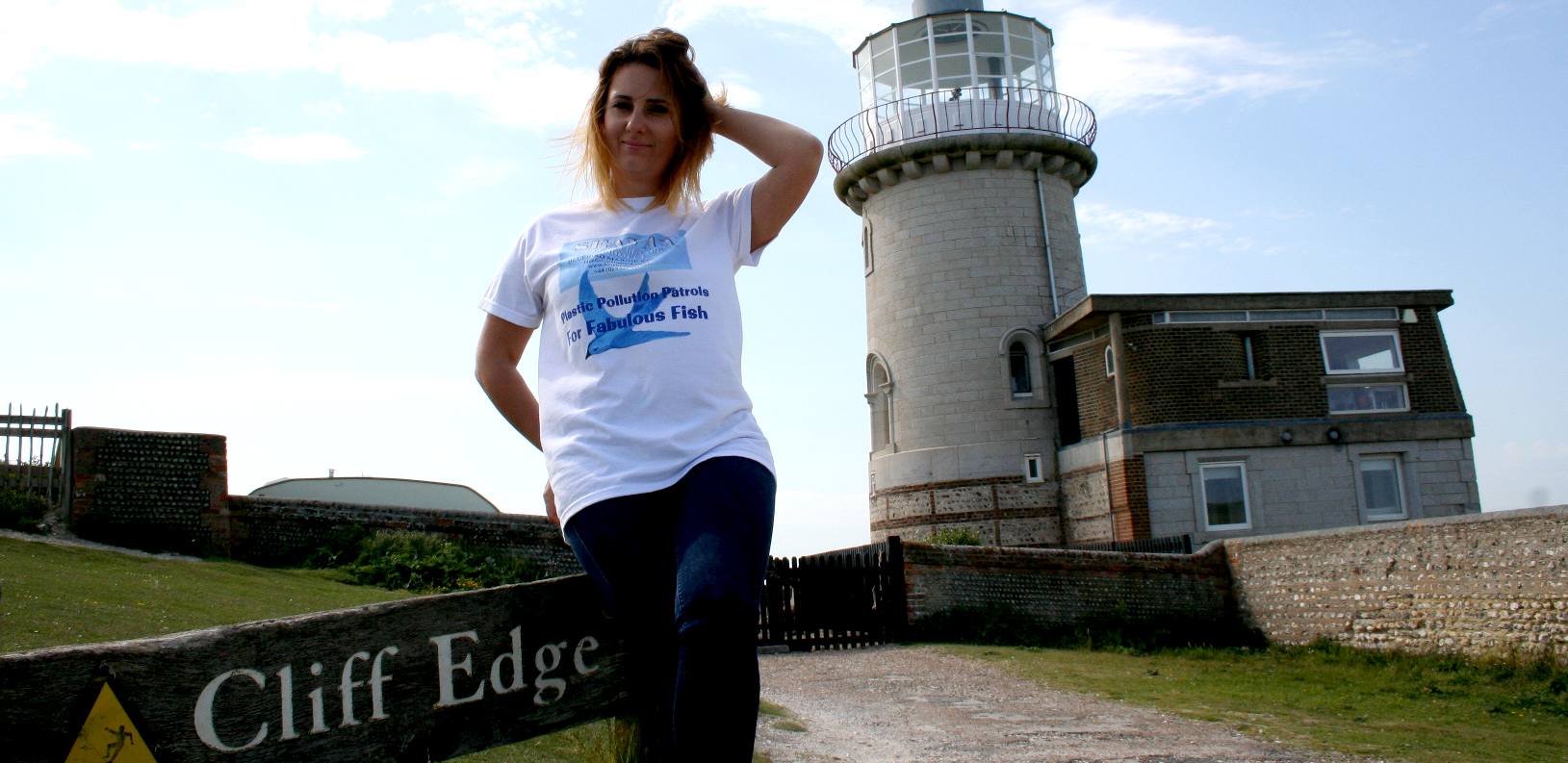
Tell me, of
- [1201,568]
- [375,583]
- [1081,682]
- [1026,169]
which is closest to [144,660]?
[1081,682]

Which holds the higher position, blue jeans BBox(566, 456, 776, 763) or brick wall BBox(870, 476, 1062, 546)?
brick wall BBox(870, 476, 1062, 546)

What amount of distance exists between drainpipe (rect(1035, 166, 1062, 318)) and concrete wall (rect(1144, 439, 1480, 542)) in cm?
530

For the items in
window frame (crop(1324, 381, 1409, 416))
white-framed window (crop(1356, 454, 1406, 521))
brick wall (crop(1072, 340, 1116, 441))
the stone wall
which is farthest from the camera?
brick wall (crop(1072, 340, 1116, 441))

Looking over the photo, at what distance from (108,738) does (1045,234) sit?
84.9ft

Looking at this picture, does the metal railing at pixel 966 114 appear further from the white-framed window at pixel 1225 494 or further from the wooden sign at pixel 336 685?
the wooden sign at pixel 336 685

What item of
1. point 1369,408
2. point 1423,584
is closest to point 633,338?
point 1423,584

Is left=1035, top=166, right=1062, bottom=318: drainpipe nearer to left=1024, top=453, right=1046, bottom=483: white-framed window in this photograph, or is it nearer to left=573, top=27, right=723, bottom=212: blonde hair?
Answer: left=1024, top=453, right=1046, bottom=483: white-framed window

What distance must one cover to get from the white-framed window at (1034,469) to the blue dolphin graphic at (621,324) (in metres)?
23.2

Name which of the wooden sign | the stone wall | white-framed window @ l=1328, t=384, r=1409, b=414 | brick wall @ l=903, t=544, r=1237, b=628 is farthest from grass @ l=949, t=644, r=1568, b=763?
white-framed window @ l=1328, t=384, r=1409, b=414

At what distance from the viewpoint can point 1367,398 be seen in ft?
75.6

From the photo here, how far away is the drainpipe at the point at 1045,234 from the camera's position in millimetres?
26562

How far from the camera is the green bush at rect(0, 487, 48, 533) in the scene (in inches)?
649

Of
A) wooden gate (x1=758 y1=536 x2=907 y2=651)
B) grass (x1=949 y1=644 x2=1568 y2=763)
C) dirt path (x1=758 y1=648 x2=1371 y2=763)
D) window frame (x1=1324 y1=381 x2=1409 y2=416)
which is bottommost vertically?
grass (x1=949 y1=644 x2=1568 y2=763)

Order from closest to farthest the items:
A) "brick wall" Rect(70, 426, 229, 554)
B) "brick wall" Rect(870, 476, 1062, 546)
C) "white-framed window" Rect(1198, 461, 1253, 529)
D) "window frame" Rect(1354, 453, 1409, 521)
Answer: "brick wall" Rect(70, 426, 229, 554)
"white-framed window" Rect(1198, 461, 1253, 529)
"window frame" Rect(1354, 453, 1409, 521)
"brick wall" Rect(870, 476, 1062, 546)
